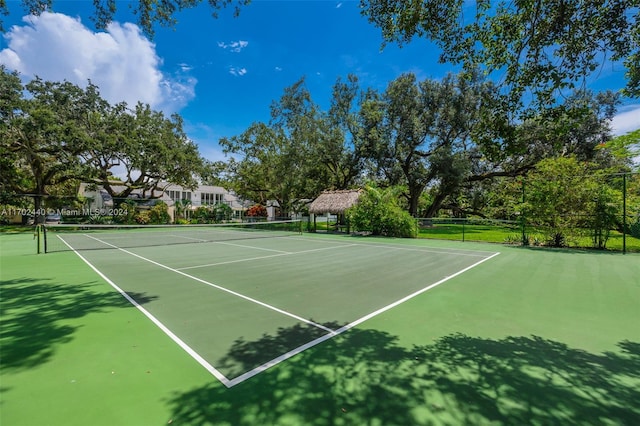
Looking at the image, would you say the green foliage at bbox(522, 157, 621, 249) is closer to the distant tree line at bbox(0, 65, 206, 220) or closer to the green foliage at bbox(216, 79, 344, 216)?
the green foliage at bbox(216, 79, 344, 216)

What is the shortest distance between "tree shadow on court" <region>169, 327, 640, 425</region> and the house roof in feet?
65.9

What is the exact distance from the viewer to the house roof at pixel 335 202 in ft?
79.4

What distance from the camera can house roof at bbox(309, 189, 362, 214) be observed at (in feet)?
79.4

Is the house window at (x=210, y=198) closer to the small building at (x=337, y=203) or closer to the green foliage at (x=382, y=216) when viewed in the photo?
the small building at (x=337, y=203)

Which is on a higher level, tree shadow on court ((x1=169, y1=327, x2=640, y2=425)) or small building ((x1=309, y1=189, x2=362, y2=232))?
small building ((x1=309, y1=189, x2=362, y2=232))

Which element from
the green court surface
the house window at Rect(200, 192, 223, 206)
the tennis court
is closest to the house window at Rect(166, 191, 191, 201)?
the house window at Rect(200, 192, 223, 206)

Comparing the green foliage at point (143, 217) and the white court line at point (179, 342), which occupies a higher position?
the green foliage at point (143, 217)

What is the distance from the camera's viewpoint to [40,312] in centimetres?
496

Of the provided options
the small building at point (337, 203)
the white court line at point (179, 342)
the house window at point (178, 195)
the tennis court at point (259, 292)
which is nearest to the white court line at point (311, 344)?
the tennis court at point (259, 292)

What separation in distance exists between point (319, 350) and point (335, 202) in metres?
21.7

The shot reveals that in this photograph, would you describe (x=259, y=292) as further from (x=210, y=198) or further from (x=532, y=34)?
(x=210, y=198)

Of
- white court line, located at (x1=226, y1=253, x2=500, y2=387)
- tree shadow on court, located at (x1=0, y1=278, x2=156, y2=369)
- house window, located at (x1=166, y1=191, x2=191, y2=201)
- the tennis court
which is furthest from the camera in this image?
house window, located at (x1=166, y1=191, x2=191, y2=201)

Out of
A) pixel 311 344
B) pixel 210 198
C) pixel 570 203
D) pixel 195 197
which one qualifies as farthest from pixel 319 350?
pixel 210 198

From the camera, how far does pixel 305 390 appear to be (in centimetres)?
282
